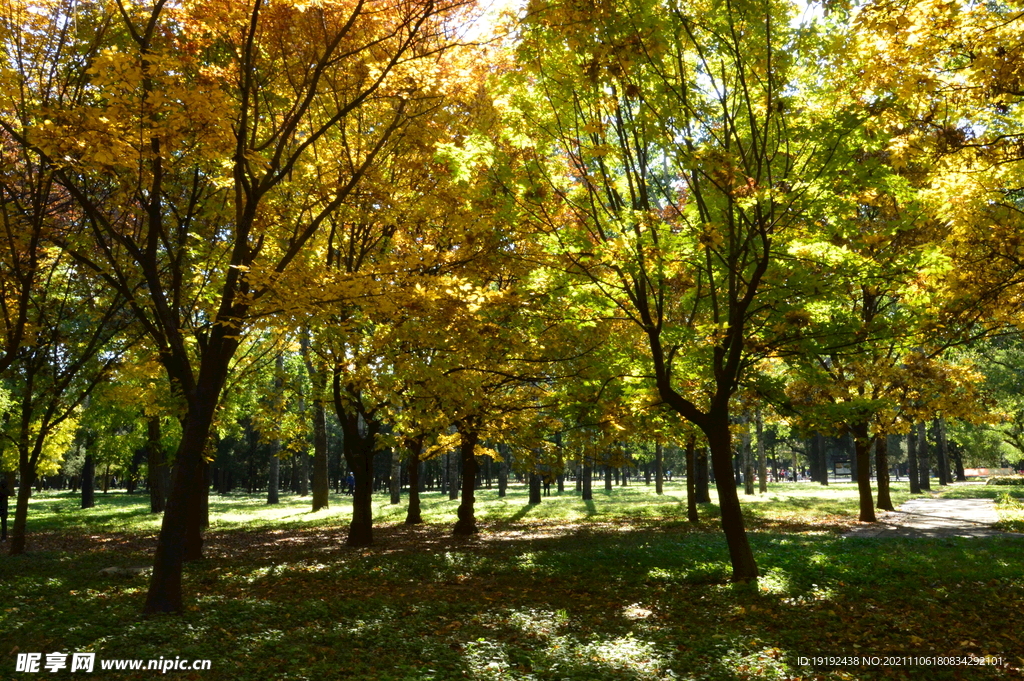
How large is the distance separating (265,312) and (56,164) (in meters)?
3.30

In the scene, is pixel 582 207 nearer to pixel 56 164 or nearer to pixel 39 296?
pixel 56 164

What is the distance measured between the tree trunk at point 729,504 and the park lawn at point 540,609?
1.28ft

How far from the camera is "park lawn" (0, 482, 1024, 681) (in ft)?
22.0

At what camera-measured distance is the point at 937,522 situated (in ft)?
62.1

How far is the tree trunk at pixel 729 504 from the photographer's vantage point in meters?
10.1

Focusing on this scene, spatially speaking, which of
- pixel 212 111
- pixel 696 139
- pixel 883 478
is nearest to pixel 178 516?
pixel 212 111

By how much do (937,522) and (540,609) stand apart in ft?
54.1

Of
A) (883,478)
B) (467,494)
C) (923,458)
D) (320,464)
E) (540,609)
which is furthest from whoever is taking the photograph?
(923,458)

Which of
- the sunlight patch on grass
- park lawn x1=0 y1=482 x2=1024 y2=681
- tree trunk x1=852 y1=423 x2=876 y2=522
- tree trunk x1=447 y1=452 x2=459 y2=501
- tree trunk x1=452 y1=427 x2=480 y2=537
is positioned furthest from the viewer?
tree trunk x1=447 y1=452 x2=459 y2=501

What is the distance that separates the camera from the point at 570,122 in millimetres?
9758

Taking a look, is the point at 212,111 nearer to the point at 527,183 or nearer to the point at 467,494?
the point at 527,183

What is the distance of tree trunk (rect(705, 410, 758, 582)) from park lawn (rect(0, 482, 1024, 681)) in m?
0.39

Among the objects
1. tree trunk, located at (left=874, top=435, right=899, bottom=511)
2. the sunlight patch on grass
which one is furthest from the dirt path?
the sunlight patch on grass

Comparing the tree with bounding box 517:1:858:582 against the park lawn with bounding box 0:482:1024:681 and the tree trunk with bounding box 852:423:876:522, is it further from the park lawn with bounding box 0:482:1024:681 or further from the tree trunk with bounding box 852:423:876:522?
the tree trunk with bounding box 852:423:876:522
